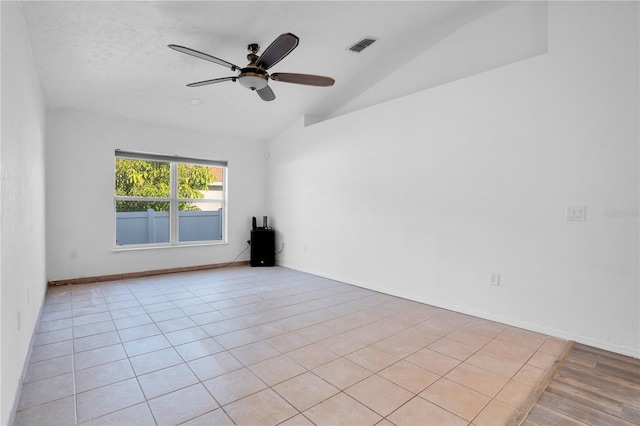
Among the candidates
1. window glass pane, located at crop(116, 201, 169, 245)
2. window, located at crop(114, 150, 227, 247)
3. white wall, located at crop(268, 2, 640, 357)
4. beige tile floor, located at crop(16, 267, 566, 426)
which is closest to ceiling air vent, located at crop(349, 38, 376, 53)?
white wall, located at crop(268, 2, 640, 357)

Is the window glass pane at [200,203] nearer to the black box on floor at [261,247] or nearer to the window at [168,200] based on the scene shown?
the window at [168,200]

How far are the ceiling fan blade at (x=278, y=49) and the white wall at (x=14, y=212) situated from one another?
160 cm

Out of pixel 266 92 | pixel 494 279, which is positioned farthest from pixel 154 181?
pixel 494 279

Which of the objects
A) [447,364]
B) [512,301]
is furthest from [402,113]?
[447,364]

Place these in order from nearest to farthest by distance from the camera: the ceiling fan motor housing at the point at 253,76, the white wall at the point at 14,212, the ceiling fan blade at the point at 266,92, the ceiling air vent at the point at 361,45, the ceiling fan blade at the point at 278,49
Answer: the white wall at the point at 14,212
the ceiling fan blade at the point at 278,49
the ceiling fan motor housing at the point at 253,76
the ceiling fan blade at the point at 266,92
the ceiling air vent at the point at 361,45

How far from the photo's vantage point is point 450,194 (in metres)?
3.64

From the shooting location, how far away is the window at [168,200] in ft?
17.1

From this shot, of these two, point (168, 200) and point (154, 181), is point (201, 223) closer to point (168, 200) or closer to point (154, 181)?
point (168, 200)

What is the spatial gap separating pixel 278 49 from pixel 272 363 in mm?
2412

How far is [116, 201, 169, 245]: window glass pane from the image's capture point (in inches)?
206

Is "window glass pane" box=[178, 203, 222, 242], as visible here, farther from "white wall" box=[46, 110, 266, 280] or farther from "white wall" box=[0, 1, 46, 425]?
"white wall" box=[0, 1, 46, 425]

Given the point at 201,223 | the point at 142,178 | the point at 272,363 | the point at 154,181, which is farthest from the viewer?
the point at 201,223

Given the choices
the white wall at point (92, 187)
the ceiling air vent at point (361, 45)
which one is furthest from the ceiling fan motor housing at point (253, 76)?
the white wall at point (92, 187)

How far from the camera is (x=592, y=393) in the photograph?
2.02 meters
